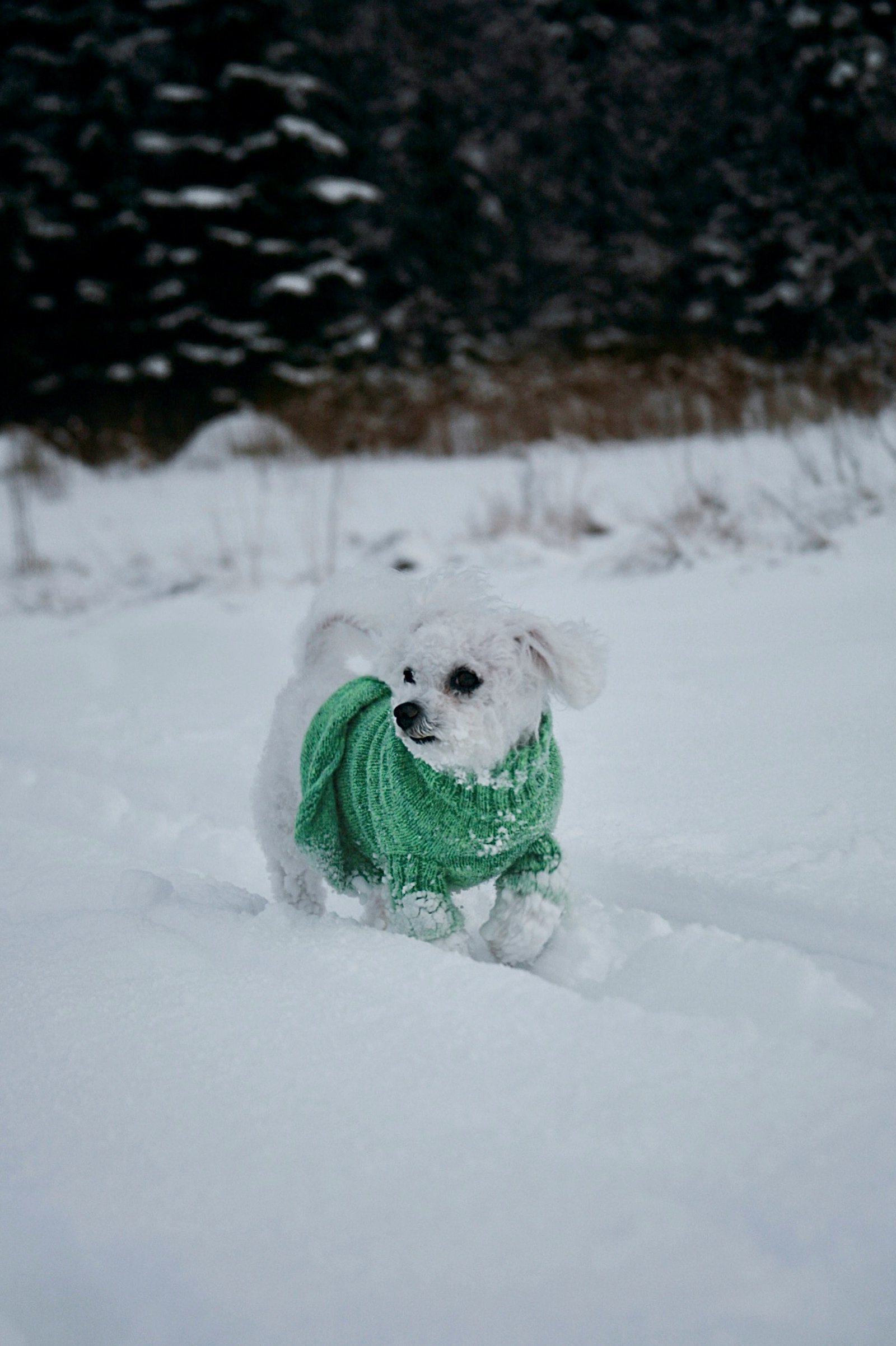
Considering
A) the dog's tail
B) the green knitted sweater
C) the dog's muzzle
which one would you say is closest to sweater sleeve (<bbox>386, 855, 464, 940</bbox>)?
the green knitted sweater

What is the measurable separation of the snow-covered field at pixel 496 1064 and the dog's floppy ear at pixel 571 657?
0.46 m

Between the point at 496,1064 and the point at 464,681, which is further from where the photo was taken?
the point at 464,681

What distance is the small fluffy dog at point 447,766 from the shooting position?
5.32ft

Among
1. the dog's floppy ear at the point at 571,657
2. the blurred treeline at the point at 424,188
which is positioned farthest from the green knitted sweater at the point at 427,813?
the blurred treeline at the point at 424,188

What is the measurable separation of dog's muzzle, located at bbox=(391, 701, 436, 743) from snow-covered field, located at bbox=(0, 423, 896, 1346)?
14.7 inches

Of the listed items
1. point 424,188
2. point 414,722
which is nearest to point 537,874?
point 414,722

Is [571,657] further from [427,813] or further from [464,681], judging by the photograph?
[427,813]

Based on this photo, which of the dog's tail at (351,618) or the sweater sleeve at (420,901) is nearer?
the sweater sleeve at (420,901)

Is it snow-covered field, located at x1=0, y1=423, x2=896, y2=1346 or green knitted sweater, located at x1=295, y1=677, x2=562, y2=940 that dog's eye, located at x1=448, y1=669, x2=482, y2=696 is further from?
snow-covered field, located at x1=0, y1=423, x2=896, y2=1346

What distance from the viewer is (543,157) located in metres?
16.5

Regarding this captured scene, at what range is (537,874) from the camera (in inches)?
66.1

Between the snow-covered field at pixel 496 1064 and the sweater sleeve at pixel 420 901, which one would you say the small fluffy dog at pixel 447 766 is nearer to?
the sweater sleeve at pixel 420 901

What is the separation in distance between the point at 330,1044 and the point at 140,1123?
27 centimetres

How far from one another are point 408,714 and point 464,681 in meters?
0.14
